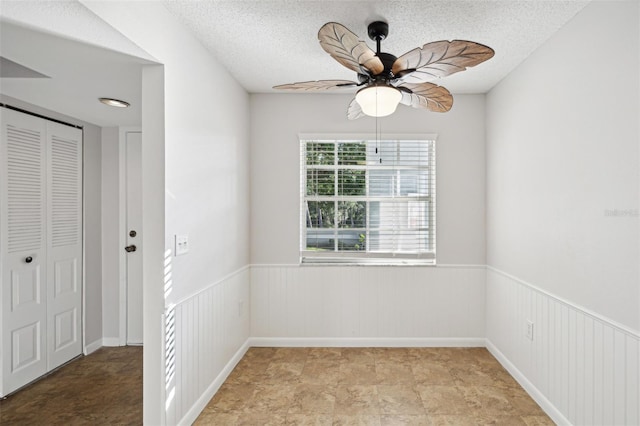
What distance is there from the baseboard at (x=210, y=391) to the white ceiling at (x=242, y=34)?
2128mm

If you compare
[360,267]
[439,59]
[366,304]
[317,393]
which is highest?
[439,59]

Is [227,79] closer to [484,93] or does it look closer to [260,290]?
[260,290]

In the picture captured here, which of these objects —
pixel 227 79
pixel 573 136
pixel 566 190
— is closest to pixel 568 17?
pixel 573 136

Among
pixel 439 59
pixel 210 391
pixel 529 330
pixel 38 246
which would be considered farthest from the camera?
pixel 38 246

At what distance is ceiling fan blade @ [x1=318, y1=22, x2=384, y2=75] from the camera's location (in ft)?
5.32

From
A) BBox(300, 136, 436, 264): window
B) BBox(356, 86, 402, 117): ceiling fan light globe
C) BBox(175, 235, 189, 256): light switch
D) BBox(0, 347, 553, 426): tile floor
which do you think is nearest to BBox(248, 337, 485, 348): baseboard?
BBox(0, 347, 553, 426): tile floor

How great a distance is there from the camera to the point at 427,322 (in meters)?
3.61

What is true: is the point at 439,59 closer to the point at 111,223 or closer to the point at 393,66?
the point at 393,66

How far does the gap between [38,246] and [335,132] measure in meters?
2.75

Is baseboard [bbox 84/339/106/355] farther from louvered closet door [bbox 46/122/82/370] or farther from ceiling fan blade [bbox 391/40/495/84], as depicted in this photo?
ceiling fan blade [bbox 391/40/495/84]

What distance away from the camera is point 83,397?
8.59 ft

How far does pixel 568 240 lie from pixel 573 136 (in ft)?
2.09

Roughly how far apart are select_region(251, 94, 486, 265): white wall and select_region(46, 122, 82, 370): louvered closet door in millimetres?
1581

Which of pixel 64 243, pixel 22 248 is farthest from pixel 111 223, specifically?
pixel 22 248
